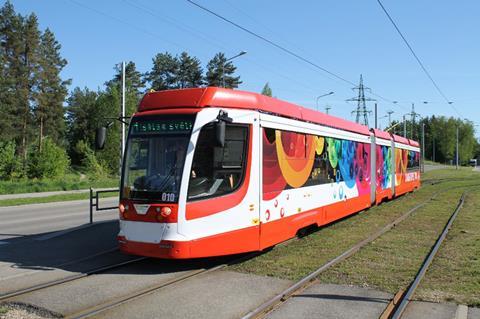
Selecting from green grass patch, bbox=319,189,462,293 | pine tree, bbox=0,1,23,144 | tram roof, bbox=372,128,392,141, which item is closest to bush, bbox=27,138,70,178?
pine tree, bbox=0,1,23,144

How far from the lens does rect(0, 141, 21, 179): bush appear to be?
44.8 metres

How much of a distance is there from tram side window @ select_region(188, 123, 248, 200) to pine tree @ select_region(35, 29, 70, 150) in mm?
58953

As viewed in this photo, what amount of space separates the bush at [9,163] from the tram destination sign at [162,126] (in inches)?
1585

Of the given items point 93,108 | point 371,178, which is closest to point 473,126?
point 93,108

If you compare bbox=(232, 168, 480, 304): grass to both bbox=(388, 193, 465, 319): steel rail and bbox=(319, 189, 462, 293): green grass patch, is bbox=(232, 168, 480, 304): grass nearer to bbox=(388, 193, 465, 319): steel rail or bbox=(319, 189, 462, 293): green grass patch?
bbox=(319, 189, 462, 293): green grass patch

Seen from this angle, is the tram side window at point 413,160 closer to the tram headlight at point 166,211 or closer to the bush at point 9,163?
the tram headlight at point 166,211

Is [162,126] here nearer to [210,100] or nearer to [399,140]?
[210,100]

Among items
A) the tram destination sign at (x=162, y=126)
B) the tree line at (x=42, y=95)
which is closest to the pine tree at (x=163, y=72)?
the tree line at (x=42, y=95)

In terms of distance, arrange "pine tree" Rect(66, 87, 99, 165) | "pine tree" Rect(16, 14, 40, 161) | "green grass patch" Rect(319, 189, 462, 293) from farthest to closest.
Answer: "pine tree" Rect(66, 87, 99, 165) < "pine tree" Rect(16, 14, 40, 161) < "green grass patch" Rect(319, 189, 462, 293)

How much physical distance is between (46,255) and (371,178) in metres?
11.8

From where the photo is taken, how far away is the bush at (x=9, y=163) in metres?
44.8

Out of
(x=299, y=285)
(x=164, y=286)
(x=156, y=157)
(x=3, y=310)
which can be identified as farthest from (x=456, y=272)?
(x=3, y=310)

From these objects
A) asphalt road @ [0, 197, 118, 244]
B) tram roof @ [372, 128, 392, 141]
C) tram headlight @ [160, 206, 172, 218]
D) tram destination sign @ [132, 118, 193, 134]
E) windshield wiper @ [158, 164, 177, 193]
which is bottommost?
asphalt road @ [0, 197, 118, 244]

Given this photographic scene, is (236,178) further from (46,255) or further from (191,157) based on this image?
(46,255)
